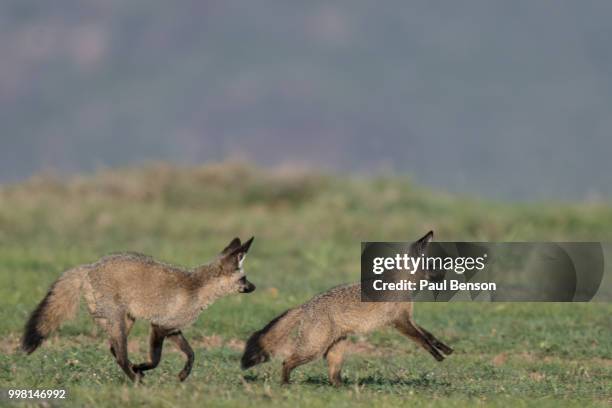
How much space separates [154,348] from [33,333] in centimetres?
106

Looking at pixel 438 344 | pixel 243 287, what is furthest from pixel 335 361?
pixel 243 287

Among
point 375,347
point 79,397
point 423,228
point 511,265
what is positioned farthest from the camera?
point 423,228

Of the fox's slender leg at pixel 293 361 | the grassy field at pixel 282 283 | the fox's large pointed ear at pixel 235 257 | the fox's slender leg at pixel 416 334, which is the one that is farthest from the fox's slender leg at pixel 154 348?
the fox's slender leg at pixel 416 334

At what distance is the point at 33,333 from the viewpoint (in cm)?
938

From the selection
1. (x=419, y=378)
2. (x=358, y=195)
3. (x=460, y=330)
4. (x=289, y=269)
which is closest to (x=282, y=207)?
(x=358, y=195)

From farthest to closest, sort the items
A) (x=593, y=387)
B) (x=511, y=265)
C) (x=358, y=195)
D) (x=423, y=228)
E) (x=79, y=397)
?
1. (x=358, y=195)
2. (x=423, y=228)
3. (x=511, y=265)
4. (x=593, y=387)
5. (x=79, y=397)

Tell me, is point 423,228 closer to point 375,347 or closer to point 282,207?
point 282,207

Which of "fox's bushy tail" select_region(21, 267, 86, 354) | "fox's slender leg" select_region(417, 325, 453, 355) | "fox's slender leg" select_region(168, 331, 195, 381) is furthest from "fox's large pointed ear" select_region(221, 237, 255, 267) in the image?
"fox's slender leg" select_region(417, 325, 453, 355)

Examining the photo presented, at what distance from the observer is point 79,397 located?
320 inches

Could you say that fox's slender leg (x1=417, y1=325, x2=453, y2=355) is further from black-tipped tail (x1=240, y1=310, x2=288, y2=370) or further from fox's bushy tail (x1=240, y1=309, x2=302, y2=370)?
black-tipped tail (x1=240, y1=310, x2=288, y2=370)

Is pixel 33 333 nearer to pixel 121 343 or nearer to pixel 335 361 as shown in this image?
pixel 121 343

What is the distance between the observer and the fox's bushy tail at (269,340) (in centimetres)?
941

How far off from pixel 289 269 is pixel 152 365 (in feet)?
28.3

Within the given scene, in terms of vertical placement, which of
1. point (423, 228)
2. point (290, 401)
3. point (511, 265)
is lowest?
point (290, 401)
